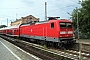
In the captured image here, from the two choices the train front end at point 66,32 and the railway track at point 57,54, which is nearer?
the railway track at point 57,54

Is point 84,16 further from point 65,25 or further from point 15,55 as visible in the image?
point 15,55

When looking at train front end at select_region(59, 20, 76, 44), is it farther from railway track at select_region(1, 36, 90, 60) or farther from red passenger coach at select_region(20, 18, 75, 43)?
railway track at select_region(1, 36, 90, 60)

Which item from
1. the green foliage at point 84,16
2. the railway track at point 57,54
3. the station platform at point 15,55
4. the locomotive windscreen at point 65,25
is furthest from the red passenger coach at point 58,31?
the green foliage at point 84,16

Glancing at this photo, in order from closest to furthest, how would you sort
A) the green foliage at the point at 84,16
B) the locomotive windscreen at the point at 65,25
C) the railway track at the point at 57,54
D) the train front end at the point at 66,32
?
the railway track at the point at 57,54 < the train front end at the point at 66,32 < the locomotive windscreen at the point at 65,25 < the green foliage at the point at 84,16

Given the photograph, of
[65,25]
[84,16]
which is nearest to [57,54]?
[65,25]

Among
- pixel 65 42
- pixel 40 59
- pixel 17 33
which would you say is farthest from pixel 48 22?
pixel 17 33

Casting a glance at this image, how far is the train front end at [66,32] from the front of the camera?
1926 cm

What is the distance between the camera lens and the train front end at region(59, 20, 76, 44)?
19.3m

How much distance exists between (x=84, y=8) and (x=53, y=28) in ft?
91.7

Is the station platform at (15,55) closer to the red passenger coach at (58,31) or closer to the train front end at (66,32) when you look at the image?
the red passenger coach at (58,31)

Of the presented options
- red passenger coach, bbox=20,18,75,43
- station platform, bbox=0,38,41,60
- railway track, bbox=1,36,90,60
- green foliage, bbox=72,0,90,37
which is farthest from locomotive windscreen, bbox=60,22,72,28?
green foliage, bbox=72,0,90,37

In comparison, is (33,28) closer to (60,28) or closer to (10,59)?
(60,28)

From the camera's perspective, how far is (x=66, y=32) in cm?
1970

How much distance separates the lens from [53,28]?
19969 millimetres
